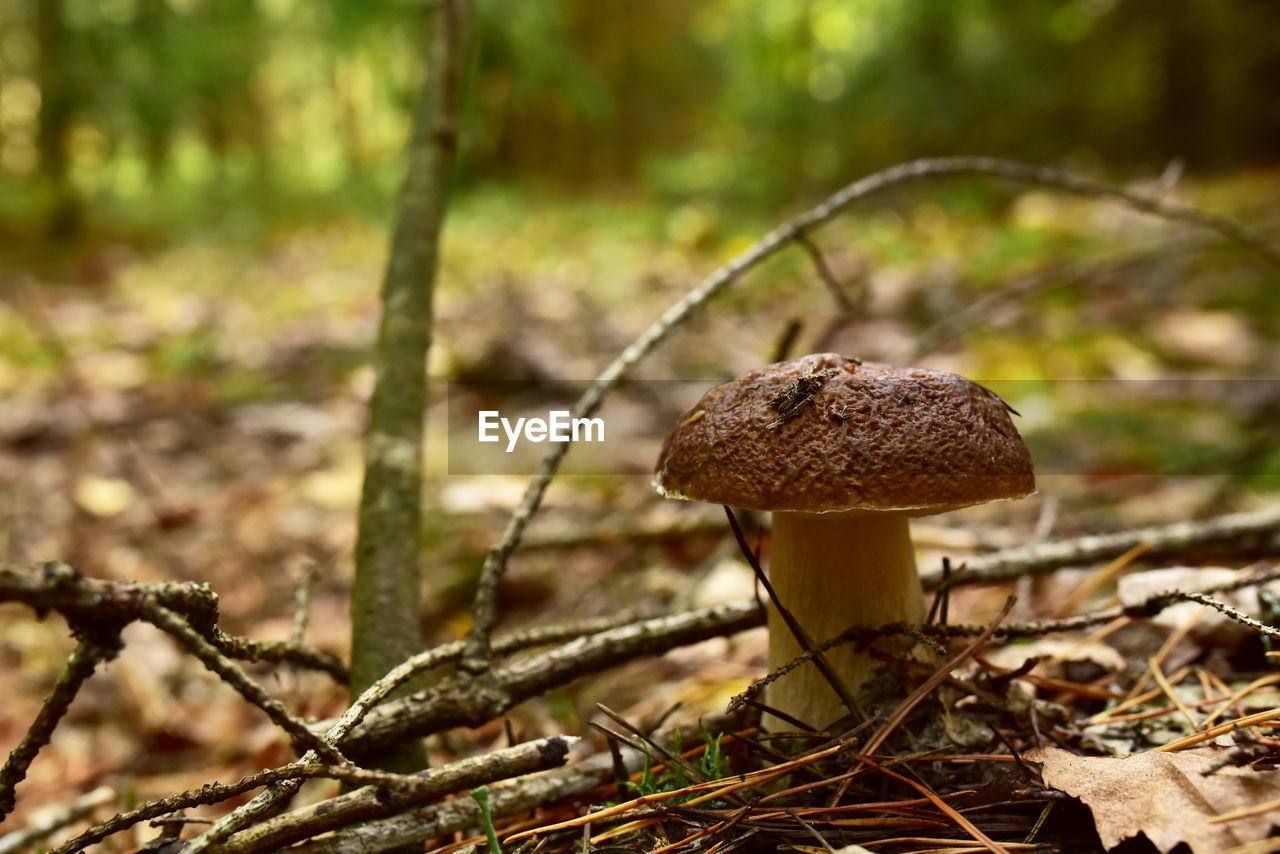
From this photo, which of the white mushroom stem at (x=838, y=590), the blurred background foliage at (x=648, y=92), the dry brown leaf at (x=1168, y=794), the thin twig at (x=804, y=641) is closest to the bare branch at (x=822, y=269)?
the white mushroom stem at (x=838, y=590)

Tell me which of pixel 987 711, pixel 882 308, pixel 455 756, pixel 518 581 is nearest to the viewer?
pixel 987 711

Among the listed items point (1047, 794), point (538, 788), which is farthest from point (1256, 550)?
point (538, 788)

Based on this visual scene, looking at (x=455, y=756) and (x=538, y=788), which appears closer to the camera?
(x=538, y=788)

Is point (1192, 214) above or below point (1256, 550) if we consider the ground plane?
above

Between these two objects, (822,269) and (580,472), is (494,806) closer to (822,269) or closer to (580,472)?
(822,269)

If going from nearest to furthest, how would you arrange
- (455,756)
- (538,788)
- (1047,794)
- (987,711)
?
(1047,794), (538,788), (987,711), (455,756)

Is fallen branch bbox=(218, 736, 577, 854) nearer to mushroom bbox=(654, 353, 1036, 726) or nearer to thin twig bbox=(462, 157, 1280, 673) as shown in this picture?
thin twig bbox=(462, 157, 1280, 673)

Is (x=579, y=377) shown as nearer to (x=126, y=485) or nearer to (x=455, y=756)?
(x=126, y=485)
